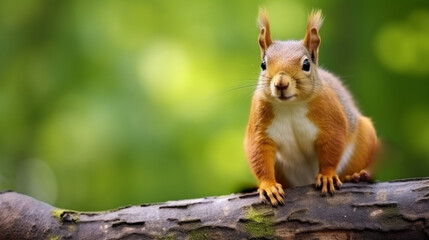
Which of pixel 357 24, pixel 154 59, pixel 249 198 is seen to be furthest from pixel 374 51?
pixel 249 198

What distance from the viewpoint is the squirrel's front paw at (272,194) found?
10.6ft

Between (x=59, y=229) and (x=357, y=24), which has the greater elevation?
(x=357, y=24)

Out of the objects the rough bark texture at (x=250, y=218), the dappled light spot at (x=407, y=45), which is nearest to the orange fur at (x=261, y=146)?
the rough bark texture at (x=250, y=218)

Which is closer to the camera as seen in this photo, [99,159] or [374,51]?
[374,51]

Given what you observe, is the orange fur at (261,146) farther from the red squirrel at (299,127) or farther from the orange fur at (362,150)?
the orange fur at (362,150)

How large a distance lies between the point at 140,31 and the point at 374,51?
2.10 metres

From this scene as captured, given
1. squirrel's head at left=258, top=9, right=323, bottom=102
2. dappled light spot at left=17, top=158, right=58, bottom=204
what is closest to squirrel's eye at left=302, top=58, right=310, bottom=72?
squirrel's head at left=258, top=9, right=323, bottom=102

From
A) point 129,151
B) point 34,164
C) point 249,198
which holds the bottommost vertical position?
point 34,164

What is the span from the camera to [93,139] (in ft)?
19.4

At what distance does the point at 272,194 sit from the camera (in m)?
3.25

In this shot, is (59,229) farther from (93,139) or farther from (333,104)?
(93,139)

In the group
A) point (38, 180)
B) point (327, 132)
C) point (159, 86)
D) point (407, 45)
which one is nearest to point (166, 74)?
point (159, 86)

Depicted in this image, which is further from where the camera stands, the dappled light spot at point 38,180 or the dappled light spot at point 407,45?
the dappled light spot at point 38,180

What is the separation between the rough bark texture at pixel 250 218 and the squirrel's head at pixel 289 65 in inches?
18.8
